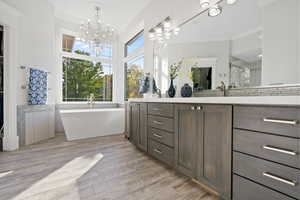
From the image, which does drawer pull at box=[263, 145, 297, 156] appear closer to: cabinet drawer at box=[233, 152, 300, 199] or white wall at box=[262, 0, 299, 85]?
cabinet drawer at box=[233, 152, 300, 199]

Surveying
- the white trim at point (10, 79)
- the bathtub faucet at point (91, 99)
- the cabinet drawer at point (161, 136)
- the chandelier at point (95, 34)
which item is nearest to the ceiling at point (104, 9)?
the chandelier at point (95, 34)

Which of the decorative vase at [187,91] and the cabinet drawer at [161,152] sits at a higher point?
the decorative vase at [187,91]

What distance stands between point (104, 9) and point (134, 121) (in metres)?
2.79

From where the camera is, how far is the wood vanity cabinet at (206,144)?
3.97 ft

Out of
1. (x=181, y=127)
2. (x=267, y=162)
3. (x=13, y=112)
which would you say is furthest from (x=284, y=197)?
(x=13, y=112)

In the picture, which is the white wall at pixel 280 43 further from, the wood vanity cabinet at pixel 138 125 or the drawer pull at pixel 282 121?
the wood vanity cabinet at pixel 138 125

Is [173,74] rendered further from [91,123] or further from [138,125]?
[91,123]

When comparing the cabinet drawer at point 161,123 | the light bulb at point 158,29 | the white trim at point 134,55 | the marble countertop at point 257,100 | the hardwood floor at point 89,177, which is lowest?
the hardwood floor at point 89,177

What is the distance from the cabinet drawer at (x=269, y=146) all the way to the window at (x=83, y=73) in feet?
14.1

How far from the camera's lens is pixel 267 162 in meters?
0.97

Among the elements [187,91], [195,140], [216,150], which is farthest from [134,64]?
[216,150]

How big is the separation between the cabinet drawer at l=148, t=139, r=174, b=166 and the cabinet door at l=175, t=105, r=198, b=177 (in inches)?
4.4

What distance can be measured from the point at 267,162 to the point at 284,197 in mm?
198

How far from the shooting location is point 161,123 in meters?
1.99
